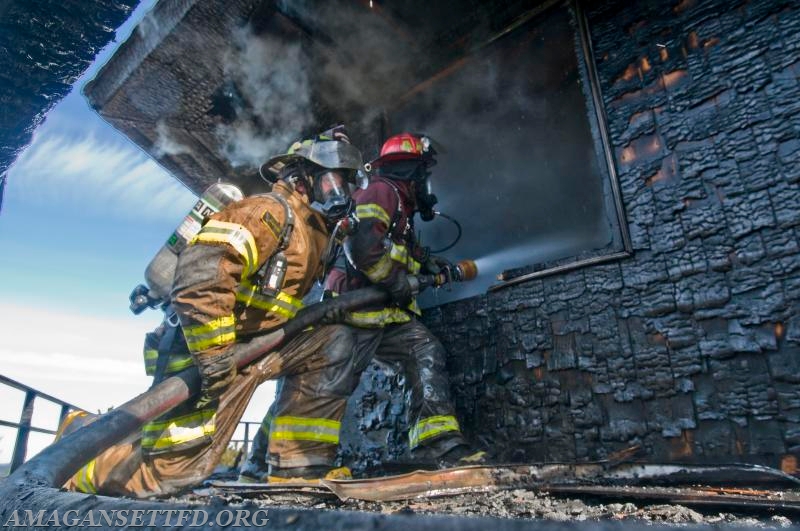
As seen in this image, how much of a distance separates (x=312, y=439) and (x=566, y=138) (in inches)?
205

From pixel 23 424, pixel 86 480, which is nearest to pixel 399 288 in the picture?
pixel 86 480

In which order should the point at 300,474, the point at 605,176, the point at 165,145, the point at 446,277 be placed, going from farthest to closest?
the point at 165,145 < the point at 446,277 < the point at 605,176 < the point at 300,474

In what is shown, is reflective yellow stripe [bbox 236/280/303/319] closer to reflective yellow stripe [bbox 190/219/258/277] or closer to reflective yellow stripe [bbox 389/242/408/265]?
reflective yellow stripe [bbox 190/219/258/277]

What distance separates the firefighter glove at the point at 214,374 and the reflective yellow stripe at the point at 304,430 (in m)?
0.50

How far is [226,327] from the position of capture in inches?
96.3

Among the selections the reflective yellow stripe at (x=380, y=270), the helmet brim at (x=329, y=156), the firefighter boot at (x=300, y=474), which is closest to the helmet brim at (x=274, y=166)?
the helmet brim at (x=329, y=156)

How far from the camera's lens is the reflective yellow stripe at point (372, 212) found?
3.52 metres

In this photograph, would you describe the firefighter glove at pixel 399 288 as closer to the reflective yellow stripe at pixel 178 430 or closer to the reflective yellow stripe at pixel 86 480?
the reflective yellow stripe at pixel 178 430

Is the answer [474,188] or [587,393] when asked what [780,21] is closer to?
[587,393]

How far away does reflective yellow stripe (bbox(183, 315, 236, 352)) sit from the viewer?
2.39 m

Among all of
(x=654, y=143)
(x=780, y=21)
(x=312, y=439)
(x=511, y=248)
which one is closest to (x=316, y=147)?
(x=312, y=439)

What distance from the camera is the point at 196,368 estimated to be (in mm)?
2559

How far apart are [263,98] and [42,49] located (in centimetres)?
382

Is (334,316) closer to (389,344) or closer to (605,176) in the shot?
(389,344)
